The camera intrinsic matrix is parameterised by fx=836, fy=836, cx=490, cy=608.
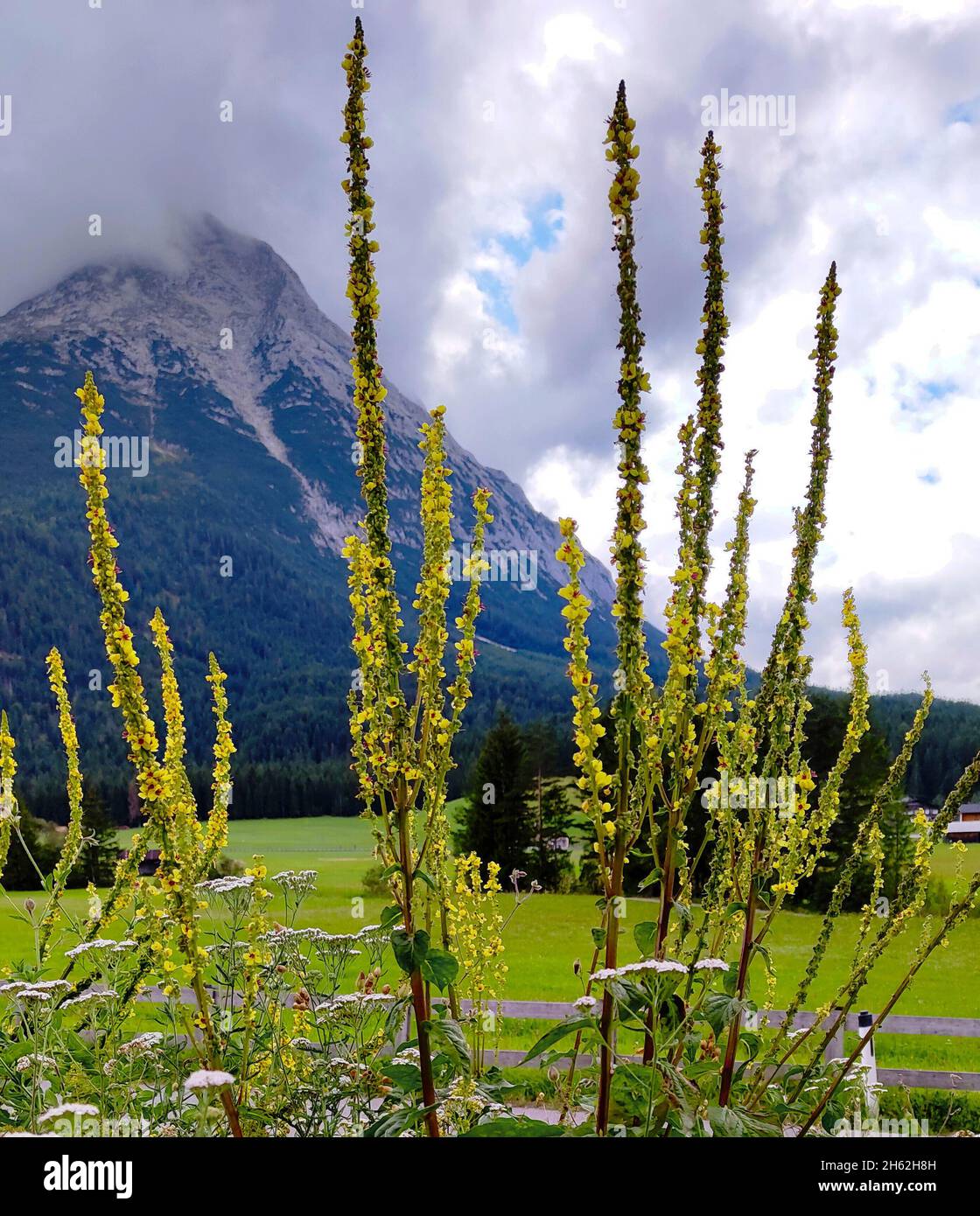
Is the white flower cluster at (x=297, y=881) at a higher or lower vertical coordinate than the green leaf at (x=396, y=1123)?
higher

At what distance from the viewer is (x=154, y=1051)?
4.14 m

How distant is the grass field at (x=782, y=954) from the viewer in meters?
13.4

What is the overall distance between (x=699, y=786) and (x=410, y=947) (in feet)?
4.28

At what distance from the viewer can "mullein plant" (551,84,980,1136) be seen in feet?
8.63

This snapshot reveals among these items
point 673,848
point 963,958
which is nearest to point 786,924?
point 963,958

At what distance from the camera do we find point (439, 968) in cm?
275

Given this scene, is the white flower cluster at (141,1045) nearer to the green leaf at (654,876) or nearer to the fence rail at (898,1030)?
the green leaf at (654,876)

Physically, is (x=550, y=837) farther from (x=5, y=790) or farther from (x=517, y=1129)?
(x=517, y=1129)

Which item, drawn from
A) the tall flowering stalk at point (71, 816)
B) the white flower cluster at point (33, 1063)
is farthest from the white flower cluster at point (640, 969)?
the tall flowering stalk at point (71, 816)

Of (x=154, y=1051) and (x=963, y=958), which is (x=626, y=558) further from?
(x=963, y=958)

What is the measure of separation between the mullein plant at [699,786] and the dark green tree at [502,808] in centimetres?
2984

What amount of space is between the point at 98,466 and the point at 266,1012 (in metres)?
3.12
